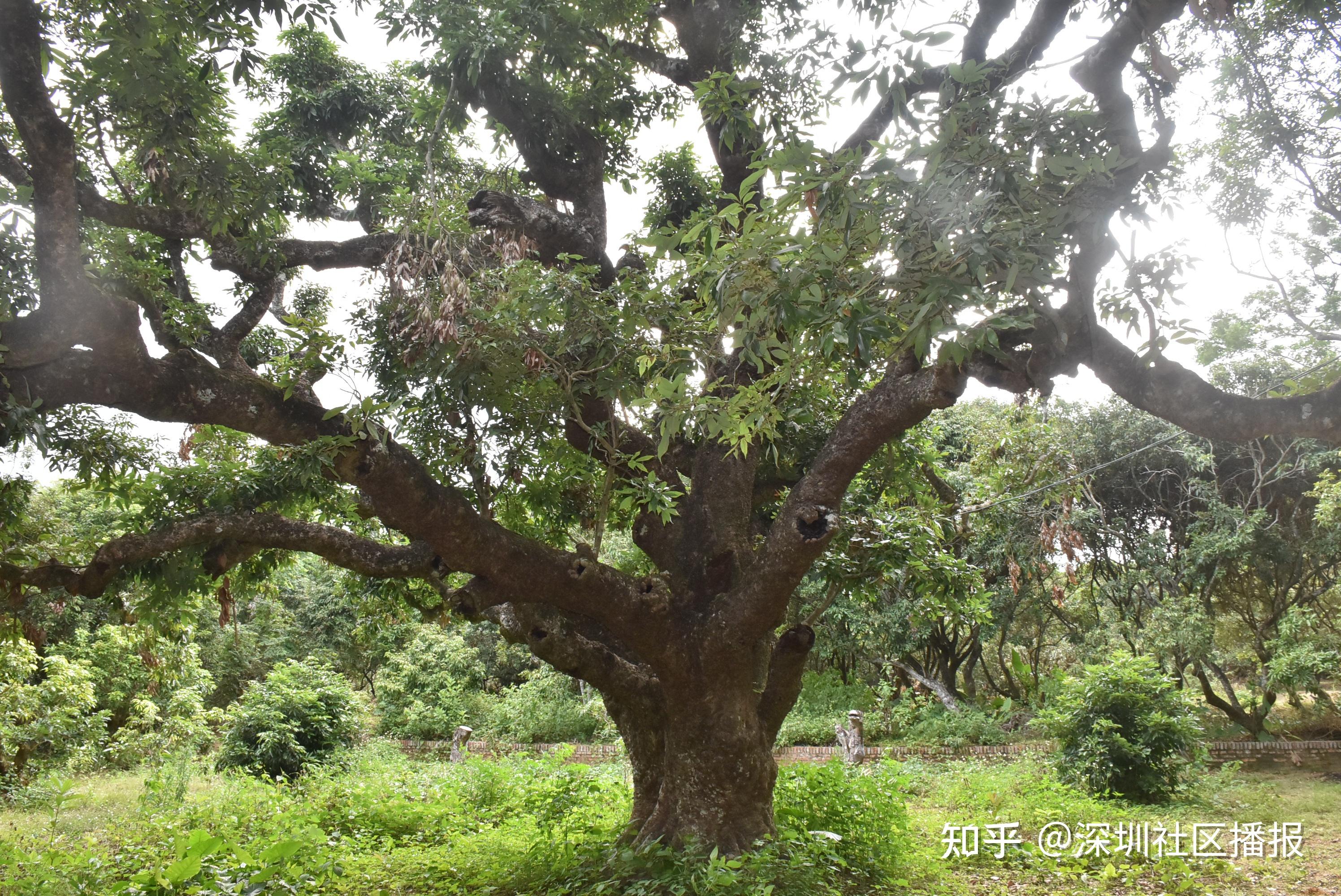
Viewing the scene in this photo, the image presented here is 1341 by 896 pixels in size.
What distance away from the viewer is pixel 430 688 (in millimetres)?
17828

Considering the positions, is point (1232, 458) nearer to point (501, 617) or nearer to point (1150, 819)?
point (1150, 819)

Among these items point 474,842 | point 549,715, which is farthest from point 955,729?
point 474,842

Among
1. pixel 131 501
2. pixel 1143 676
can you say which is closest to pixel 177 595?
pixel 131 501

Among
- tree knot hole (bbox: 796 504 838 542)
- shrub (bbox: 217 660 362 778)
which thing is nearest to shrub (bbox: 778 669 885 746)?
shrub (bbox: 217 660 362 778)

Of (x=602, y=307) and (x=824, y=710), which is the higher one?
(x=602, y=307)

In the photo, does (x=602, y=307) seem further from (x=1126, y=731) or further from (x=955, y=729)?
(x=955, y=729)

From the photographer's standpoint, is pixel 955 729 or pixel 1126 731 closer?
pixel 1126 731

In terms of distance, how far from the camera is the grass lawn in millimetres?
4766

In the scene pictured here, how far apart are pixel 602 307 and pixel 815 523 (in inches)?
71.1

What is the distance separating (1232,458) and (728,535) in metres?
10.5

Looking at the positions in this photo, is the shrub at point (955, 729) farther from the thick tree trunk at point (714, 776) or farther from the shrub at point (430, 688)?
the thick tree trunk at point (714, 776)

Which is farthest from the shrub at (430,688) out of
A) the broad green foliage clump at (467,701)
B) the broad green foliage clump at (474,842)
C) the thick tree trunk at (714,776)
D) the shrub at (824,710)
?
the thick tree trunk at (714,776)

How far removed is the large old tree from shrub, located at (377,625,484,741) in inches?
440

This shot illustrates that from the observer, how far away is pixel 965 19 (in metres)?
5.34
